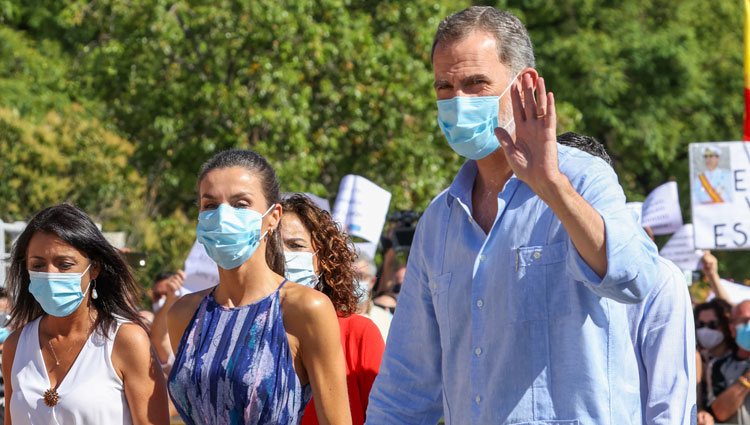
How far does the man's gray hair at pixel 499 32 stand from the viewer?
124 inches

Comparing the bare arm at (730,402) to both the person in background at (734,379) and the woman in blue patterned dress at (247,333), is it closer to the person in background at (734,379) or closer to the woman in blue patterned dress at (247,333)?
the person in background at (734,379)

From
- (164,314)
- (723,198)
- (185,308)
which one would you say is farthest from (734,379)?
(185,308)

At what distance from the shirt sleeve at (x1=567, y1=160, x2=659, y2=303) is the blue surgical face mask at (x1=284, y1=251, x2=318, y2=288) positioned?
2157mm

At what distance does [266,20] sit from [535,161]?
1299cm

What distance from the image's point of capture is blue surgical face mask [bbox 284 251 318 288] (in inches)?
193

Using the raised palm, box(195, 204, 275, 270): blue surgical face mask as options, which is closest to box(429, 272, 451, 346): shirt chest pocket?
the raised palm

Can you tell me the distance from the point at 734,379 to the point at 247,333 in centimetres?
505

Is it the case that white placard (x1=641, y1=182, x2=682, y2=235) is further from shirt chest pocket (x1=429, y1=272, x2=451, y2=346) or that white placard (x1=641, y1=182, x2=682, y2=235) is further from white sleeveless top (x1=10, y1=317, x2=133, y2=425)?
shirt chest pocket (x1=429, y1=272, x2=451, y2=346)

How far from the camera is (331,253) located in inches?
193

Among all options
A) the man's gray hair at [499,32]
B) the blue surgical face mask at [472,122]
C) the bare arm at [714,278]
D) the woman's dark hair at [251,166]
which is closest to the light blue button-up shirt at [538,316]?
the blue surgical face mask at [472,122]

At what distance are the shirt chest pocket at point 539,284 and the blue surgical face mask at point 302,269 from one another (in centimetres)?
199

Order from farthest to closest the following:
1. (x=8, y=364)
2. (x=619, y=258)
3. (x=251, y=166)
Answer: (x=8, y=364) → (x=251, y=166) → (x=619, y=258)

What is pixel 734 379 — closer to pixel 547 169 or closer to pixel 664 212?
pixel 664 212

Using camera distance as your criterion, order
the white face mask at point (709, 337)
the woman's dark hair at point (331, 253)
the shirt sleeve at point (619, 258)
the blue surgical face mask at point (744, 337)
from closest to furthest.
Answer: the shirt sleeve at point (619, 258), the woman's dark hair at point (331, 253), the blue surgical face mask at point (744, 337), the white face mask at point (709, 337)
